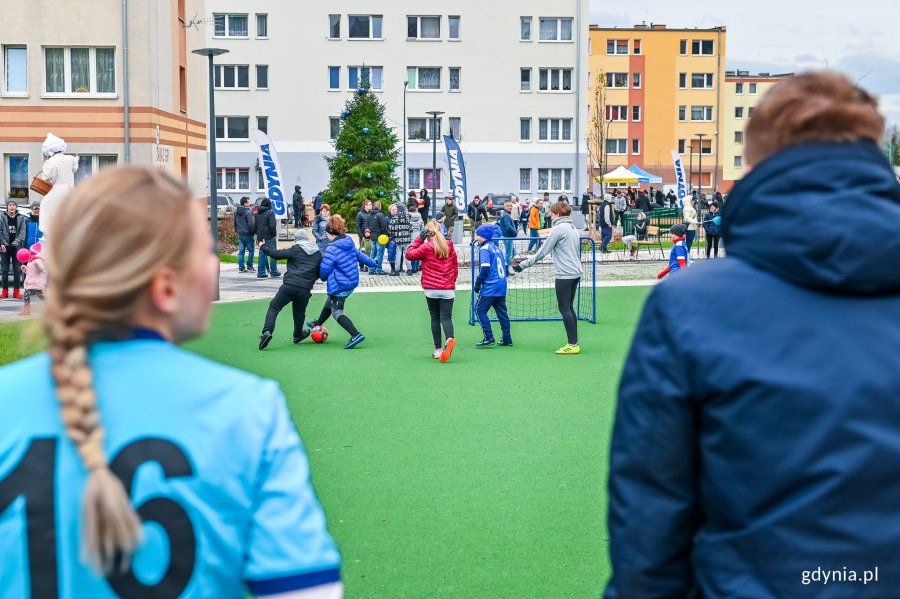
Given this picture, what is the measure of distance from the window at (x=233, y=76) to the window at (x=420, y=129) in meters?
10.00

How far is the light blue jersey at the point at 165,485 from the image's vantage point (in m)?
1.98

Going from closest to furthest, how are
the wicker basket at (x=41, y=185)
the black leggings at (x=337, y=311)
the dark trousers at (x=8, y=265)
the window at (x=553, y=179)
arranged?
the wicker basket at (x=41, y=185)
the black leggings at (x=337, y=311)
the dark trousers at (x=8, y=265)
the window at (x=553, y=179)

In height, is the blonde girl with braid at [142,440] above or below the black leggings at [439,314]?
above

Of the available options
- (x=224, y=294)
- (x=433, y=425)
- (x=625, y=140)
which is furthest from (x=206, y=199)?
(x=625, y=140)

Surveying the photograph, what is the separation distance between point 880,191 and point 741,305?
0.36 meters

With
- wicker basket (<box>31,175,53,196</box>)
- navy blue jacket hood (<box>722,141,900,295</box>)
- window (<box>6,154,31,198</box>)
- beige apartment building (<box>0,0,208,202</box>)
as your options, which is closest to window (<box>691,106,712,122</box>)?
beige apartment building (<box>0,0,208,202</box>)

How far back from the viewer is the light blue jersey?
1.98 metres

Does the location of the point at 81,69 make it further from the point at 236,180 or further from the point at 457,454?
the point at 457,454

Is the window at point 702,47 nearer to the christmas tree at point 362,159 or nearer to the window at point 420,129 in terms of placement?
the window at point 420,129

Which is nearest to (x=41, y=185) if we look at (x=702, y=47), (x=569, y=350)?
(x=569, y=350)

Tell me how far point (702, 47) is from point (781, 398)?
104190 millimetres

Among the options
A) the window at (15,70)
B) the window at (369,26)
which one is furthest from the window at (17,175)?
the window at (369,26)

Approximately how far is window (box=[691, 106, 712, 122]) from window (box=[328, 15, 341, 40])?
1632 inches

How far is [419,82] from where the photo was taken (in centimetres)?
7094
